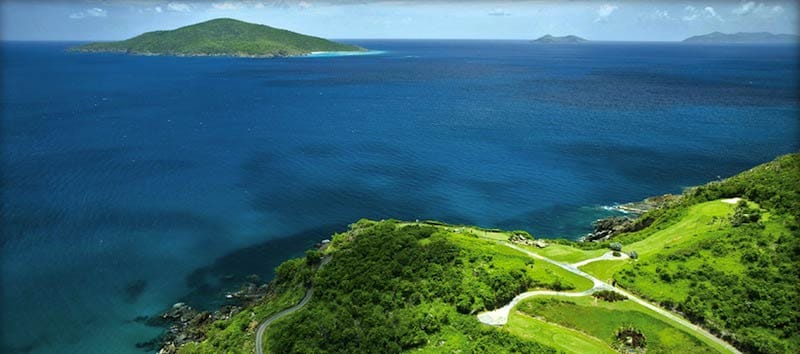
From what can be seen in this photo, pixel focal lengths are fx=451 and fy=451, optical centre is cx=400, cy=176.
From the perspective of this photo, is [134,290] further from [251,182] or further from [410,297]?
[251,182]

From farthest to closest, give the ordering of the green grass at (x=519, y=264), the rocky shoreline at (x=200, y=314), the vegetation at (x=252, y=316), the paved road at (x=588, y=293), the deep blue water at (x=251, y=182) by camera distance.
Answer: the deep blue water at (x=251, y=182), the rocky shoreline at (x=200, y=314), the green grass at (x=519, y=264), the vegetation at (x=252, y=316), the paved road at (x=588, y=293)

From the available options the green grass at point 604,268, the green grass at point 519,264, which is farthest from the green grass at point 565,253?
the green grass at point 519,264

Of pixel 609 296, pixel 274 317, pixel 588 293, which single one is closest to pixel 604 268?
pixel 588 293

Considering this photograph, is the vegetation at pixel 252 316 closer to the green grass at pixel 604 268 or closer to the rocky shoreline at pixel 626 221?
the green grass at pixel 604 268

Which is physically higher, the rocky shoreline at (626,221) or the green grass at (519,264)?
the green grass at (519,264)

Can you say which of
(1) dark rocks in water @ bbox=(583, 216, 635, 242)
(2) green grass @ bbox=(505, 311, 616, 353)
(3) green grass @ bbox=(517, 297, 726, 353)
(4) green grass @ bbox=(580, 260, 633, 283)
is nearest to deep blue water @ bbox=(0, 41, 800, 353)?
(1) dark rocks in water @ bbox=(583, 216, 635, 242)

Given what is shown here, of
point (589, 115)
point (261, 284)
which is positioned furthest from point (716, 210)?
point (589, 115)

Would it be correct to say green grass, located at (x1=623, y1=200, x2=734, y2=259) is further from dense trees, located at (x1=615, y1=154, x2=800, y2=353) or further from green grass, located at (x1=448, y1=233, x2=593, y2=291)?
green grass, located at (x1=448, y1=233, x2=593, y2=291)

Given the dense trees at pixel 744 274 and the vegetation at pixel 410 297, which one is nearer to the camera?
the dense trees at pixel 744 274
